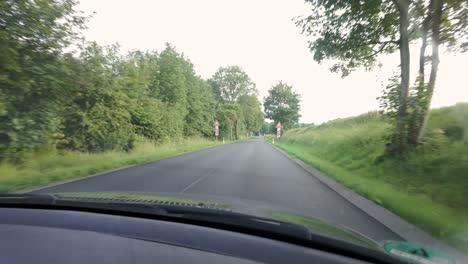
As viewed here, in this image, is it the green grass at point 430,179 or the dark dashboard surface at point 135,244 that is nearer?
the dark dashboard surface at point 135,244

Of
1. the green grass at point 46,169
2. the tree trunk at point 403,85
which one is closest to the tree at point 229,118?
the green grass at point 46,169

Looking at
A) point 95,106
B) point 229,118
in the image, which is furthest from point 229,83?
point 95,106

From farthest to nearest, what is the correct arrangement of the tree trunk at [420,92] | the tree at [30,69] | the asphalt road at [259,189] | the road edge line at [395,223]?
the tree trunk at [420,92] < the tree at [30,69] < the asphalt road at [259,189] < the road edge line at [395,223]

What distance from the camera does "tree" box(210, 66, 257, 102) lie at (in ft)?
253

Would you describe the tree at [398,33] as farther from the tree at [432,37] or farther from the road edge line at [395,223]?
the road edge line at [395,223]

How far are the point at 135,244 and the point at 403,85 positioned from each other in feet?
39.5

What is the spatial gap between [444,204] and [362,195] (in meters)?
1.84

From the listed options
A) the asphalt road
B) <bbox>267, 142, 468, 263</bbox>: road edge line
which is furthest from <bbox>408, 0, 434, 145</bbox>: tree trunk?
<bbox>267, 142, 468, 263</bbox>: road edge line

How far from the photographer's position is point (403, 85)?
11570 millimetres

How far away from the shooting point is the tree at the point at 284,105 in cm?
6419

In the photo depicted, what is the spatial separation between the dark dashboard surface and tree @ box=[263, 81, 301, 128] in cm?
6266

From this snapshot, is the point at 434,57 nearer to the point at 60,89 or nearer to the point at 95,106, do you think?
the point at 60,89

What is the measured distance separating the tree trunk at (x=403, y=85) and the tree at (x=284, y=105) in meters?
51.9

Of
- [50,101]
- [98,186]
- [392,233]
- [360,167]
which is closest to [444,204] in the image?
[392,233]
